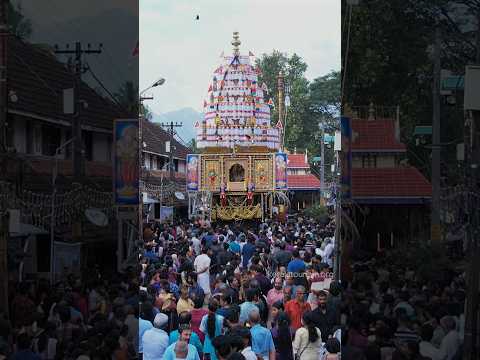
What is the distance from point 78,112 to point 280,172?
1554 centimetres

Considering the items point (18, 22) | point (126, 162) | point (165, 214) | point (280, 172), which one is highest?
point (18, 22)

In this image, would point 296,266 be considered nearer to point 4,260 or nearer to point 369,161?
point 369,161

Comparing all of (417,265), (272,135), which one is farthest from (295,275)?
(272,135)

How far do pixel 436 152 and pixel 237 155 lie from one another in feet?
55.3

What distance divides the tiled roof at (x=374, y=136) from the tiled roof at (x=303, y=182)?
57.9 ft

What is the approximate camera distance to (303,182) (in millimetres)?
24625

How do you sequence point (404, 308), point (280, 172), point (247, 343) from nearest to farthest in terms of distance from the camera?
1. point (247, 343)
2. point (404, 308)
3. point (280, 172)

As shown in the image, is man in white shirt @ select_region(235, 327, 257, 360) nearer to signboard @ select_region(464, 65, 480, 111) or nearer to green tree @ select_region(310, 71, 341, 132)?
signboard @ select_region(464, 65, 480, 111)

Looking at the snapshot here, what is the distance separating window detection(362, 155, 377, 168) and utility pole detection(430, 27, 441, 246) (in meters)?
0.46

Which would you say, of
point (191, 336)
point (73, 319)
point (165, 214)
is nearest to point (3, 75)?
point (73, 319)

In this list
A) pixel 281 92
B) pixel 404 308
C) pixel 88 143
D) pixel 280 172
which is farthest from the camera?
pixel 280 172

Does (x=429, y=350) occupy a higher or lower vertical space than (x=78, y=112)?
lower

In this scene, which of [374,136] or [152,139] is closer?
[374,136]

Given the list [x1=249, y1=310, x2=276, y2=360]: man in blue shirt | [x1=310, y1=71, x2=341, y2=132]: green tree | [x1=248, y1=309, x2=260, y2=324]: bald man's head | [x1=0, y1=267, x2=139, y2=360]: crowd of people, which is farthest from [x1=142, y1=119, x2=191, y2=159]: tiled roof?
[x1=249, y1=310, x2=276, y2=360]: man in blue shirt
